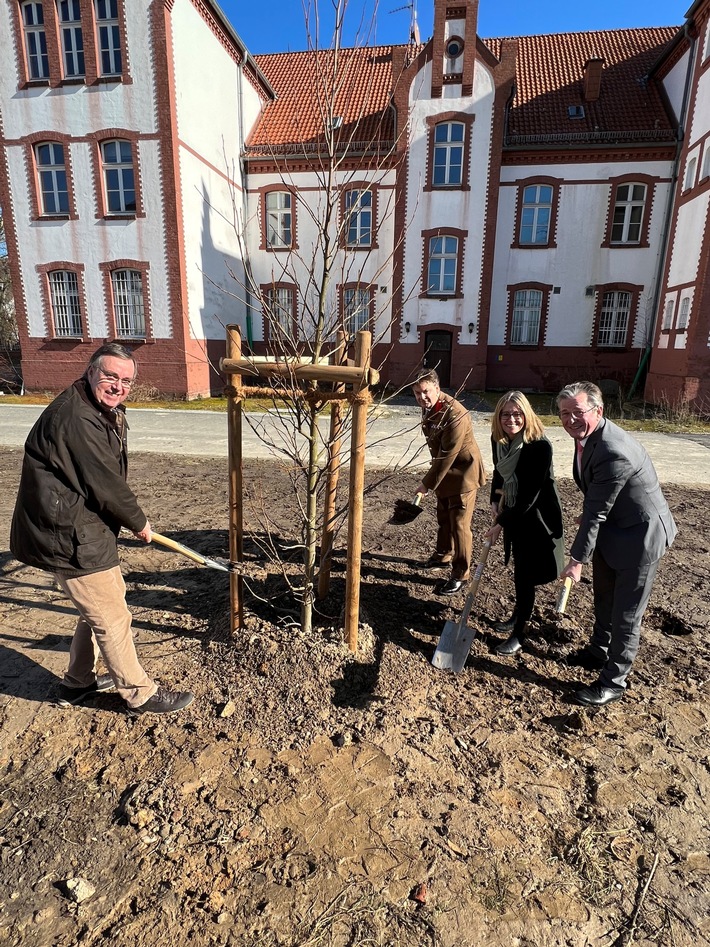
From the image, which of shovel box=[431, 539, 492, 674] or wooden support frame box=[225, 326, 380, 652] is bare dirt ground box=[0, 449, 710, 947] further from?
wooden support frame box=[225, 326, 380, 652]

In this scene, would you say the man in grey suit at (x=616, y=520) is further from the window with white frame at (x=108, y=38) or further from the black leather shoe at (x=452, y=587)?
the window with white frame at (x=108, y=38)

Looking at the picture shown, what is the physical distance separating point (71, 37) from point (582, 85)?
1744cm

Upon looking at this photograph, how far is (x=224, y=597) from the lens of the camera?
169 inches

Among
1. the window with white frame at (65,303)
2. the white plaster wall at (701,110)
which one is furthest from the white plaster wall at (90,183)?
the white plaster wall at (701,110)

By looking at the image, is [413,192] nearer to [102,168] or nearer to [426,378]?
[102,168]

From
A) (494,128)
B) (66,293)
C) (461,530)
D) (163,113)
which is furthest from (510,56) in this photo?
(461,530)

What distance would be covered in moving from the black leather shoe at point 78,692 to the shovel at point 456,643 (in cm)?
201

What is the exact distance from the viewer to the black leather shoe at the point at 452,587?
4488 millimetres

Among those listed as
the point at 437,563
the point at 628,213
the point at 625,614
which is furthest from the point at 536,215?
the point at 625,614

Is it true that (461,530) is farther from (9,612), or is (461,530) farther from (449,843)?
(9,612)

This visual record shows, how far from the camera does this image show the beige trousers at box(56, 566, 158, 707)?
2738 millimetres

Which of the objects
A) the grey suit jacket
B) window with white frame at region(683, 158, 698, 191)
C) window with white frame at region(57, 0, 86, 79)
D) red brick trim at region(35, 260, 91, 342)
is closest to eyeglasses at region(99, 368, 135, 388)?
the grey suit jacket

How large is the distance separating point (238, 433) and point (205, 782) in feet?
5.93

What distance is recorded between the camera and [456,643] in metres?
3.63
